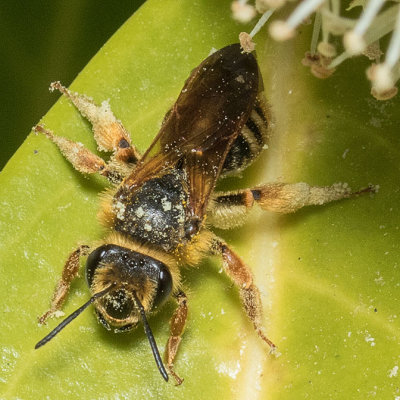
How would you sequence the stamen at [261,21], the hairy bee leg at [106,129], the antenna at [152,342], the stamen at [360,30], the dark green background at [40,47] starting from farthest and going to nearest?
the dark green background at [40,47]
the hairy bee leg at [106,129]
the stamen at [261,21]
the antenna at [152,342]
the stamen at [360,30]

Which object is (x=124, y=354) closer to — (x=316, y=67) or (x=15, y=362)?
(x=15, y=362)

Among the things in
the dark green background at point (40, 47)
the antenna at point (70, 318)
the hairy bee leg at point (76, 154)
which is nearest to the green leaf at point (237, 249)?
the hairy bee leg at point (76, 154)

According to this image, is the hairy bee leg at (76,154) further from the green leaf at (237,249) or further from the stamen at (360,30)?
the stamen at (360,30)

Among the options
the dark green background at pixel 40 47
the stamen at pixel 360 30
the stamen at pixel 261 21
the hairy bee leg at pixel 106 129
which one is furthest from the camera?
the dark green background at pixel 40 47

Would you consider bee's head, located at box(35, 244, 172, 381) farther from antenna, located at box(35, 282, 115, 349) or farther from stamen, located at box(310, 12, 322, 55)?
stamen, located at box(310, 12, 322, 55)

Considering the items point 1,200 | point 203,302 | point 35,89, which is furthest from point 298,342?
point 35,89

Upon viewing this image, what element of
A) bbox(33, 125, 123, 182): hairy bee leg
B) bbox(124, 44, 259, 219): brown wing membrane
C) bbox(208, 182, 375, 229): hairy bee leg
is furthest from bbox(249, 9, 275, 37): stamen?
bbox(33, 125, 123, 182): hairy bee leg
